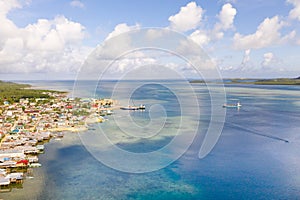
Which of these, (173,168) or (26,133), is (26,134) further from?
(173,168)

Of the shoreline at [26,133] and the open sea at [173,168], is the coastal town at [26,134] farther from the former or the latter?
the open sea at [173,168]

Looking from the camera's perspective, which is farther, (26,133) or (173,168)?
(26,133)

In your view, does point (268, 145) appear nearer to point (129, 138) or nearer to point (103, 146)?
point (129, 138)

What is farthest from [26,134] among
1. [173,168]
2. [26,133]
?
[173,168]

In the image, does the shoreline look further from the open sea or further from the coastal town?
the open sea

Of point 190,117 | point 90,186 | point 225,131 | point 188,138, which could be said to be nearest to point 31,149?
point 90,186

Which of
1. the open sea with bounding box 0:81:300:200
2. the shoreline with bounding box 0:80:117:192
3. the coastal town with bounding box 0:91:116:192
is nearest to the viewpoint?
the open sea with bounding box 0:81:300:200

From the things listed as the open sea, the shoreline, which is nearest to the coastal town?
the shoreline

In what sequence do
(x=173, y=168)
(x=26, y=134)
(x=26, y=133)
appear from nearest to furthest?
(x=173, y=168) < (x=26, y=134) < (x=26, y=133)

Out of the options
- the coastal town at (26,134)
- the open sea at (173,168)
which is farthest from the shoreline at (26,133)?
the open sea at (173,168)

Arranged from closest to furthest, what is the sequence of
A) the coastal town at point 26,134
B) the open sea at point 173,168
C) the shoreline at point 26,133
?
1. the open sea at point 173,168
2. the coastal town at point 26,134
3. the shoreline at point 26,133

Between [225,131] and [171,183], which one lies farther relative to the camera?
[225,131]
